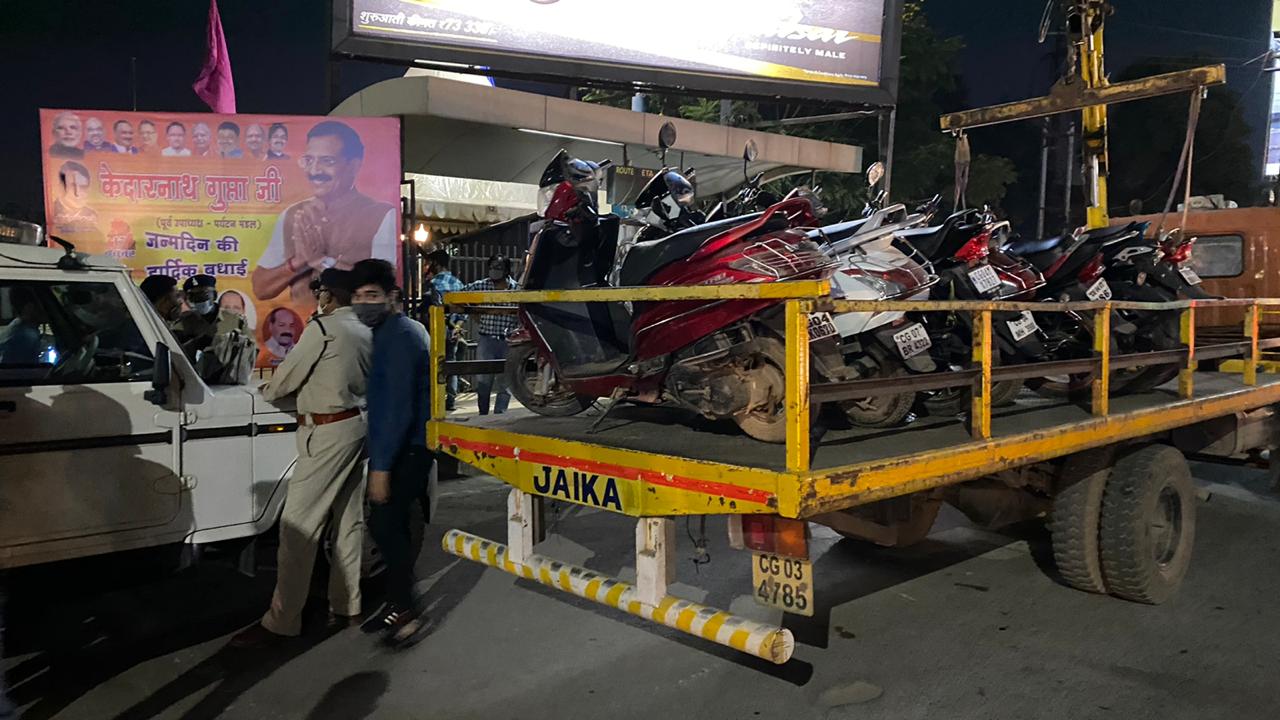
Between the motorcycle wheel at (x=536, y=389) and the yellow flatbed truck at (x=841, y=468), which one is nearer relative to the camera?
the yellow flatbed truck at (x=841, y=468)

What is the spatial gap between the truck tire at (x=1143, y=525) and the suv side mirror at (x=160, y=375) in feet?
14.9

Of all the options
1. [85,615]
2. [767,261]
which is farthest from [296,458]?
[767,261]

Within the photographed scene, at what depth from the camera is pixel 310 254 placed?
7.75 metres

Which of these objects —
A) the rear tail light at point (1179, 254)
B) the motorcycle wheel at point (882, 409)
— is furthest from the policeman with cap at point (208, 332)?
the rear tail light at point (1179, 254)

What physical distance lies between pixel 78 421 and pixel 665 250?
2658 mm

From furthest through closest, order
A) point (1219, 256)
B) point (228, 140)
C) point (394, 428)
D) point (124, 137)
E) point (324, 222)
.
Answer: point (1219, 256) → point (324, 222) → point (228, 140) → point (124, 137) → point (394, 428)

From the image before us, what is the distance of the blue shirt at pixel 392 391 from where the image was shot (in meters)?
4.09

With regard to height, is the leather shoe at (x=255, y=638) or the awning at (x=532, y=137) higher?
the awning at (x=532, y=137)

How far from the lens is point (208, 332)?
5.89 metres

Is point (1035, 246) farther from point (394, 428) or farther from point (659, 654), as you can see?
point (394, 428)

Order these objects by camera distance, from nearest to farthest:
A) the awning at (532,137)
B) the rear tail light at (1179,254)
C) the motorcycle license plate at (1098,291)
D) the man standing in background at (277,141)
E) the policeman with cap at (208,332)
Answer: the policeman with cap at (208,332), the motorcycle license plate at (1098,291), the rear tail light at (1179,254), the man standing in background at (277,141), the awning at (532,137)

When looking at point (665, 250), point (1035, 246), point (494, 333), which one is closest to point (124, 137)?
point (494, 333)

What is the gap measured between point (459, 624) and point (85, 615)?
6.39 ft

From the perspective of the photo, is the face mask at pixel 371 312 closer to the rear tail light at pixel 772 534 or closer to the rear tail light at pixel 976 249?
the rear tail light at pixel 772 534
